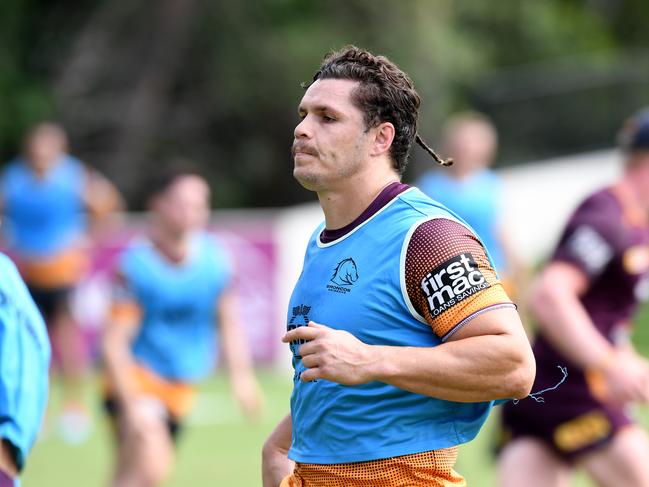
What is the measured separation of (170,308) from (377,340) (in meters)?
4.56

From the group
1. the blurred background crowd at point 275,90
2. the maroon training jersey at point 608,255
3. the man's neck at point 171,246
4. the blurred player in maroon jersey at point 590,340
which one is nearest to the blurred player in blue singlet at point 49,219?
the blurred background crowd at point 275,90

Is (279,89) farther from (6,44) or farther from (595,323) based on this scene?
(595,323)

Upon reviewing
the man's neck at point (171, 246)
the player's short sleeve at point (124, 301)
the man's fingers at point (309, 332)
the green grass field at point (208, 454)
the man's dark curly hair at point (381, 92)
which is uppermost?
the man's dark curly hair at point (381, 92)

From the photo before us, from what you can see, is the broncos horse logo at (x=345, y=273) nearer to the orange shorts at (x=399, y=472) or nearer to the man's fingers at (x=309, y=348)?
the man's fingers at (x=309, y=348)

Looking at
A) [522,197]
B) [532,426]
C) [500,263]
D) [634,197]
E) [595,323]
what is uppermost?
[634,197]

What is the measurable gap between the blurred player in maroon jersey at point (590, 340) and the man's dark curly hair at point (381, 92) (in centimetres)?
215

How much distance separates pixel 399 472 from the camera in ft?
12.6

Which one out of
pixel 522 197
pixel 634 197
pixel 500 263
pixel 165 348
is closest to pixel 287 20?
pixel 522 197

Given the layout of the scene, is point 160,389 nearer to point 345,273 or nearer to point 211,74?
point 345,273

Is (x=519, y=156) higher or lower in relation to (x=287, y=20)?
lower

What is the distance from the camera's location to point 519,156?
68.9 feet

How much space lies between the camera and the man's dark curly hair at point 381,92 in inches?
156

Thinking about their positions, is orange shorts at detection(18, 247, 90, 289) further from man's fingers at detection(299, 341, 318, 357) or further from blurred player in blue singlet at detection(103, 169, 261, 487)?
man's fingers at detection(299, 341, 318, 357)

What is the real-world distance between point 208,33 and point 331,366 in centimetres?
2201
